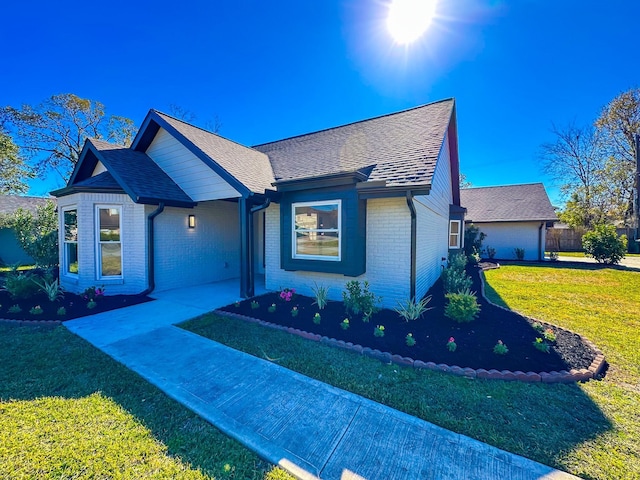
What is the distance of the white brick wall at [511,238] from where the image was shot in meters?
18.6

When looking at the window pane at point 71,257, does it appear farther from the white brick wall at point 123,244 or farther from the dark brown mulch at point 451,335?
the dark brown mulch at point 451,335

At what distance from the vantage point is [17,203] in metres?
19.1

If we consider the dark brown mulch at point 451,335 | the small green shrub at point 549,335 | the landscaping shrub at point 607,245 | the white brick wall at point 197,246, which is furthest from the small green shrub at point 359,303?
the landscaping shrub at point 607,245

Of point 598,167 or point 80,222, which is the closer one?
point 80,222

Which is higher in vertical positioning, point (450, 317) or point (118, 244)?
point (118, 244)

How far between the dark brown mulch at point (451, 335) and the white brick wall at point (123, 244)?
11.8 ft

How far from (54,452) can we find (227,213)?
28.7ft

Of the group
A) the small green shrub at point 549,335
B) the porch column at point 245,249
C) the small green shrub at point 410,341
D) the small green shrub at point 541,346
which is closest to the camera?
the small green shrub at point 541,346

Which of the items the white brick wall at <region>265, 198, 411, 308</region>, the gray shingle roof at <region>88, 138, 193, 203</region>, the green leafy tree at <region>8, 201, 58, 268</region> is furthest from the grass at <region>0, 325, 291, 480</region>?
the green leafy tree at <region>8, 201, 58, 268</region>

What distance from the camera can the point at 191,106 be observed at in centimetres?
2205

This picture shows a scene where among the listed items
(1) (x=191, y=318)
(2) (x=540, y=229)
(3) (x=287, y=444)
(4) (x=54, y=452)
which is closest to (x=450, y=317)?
(3) (x=287, y=444)

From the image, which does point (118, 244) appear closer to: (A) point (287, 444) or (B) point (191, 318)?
(B) point (191, 318)

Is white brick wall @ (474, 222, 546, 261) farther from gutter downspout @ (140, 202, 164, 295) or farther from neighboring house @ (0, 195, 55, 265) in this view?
neighboring house @ (0, 195, 55, 265)

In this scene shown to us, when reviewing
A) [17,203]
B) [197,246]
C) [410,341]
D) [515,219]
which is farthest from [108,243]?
[515,219]
